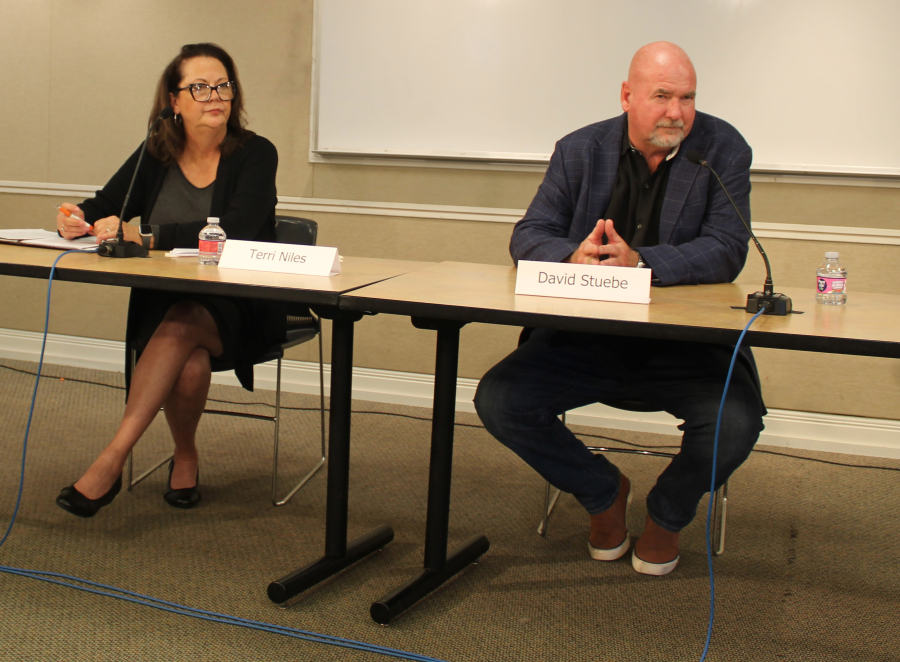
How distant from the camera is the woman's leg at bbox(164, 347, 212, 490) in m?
2.02

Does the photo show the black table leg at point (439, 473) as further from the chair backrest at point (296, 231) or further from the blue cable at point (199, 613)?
the chair backrest at point (296, 231)

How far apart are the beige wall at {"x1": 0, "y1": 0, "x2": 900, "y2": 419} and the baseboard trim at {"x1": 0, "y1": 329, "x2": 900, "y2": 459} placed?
5 cm

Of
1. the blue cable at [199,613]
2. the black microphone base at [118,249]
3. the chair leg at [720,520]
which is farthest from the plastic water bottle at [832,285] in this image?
the black microphone base at [118,249]

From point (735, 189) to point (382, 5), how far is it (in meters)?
1.84

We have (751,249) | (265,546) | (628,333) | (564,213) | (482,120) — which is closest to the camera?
(628,333)

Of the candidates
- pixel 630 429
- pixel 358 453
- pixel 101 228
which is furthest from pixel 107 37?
pixel 630 429

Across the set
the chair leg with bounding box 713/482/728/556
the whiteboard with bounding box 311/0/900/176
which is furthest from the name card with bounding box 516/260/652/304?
the whiteboard with bounding box 311/0/900/176

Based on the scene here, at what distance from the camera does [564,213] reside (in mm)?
2066

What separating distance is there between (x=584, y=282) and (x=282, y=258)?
0.66 meters

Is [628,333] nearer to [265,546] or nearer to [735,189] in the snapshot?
[735,189]

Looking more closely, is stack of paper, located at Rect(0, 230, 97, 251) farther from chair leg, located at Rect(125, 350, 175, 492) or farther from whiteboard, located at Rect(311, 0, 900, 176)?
whiteboard, located at Rect(311, 0, 900, 176)

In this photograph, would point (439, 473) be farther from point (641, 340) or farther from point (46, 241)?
point (46, 241)

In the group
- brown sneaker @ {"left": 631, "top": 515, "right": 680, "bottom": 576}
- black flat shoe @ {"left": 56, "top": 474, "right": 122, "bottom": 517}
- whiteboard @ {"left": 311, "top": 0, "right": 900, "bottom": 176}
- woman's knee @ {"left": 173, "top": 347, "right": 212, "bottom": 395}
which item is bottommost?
brown sneaker @ {"left": 631, "top": 515, "right": 680, "bottom": 576}

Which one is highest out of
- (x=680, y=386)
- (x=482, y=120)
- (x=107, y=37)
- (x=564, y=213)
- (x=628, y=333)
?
(x=107, y=37)
